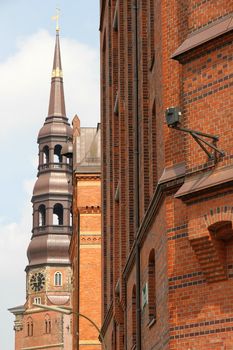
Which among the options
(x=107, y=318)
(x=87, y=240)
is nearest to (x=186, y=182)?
(x=107, y=318)

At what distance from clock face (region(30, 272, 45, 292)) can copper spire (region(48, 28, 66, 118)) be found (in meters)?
22.1

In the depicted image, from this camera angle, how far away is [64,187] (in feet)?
469

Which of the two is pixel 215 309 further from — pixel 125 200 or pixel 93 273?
pixel 93 273

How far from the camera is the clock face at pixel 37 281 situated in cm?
15838

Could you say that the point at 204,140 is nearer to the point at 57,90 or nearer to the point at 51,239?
the point at 51,239

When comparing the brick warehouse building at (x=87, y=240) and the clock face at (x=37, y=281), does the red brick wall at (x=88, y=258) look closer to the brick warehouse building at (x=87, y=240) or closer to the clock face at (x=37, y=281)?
the brick warehouse building at (x=87, y=240)

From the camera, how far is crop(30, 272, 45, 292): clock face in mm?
158375

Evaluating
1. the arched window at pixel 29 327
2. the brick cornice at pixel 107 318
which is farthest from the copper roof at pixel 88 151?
the arched window at pixel 29 327

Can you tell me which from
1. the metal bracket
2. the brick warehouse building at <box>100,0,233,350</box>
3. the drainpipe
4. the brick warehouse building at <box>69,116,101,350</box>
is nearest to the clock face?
the brick warehouse building at <box>69,116,101,350</box>

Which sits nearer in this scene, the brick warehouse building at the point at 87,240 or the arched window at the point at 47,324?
the brick warehouse building at the point at 87,240

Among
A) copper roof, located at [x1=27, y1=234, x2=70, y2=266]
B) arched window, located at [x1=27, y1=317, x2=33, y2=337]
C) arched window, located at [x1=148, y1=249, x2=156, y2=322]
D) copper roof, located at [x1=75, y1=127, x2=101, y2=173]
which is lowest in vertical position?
arched window, located at [x1=148, y1=249, x2=156, y2=322]

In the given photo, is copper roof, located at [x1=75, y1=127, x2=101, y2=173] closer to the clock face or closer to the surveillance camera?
the surveillance camera

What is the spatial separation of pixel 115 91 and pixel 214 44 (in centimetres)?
1482

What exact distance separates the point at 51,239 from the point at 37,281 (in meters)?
14.1
